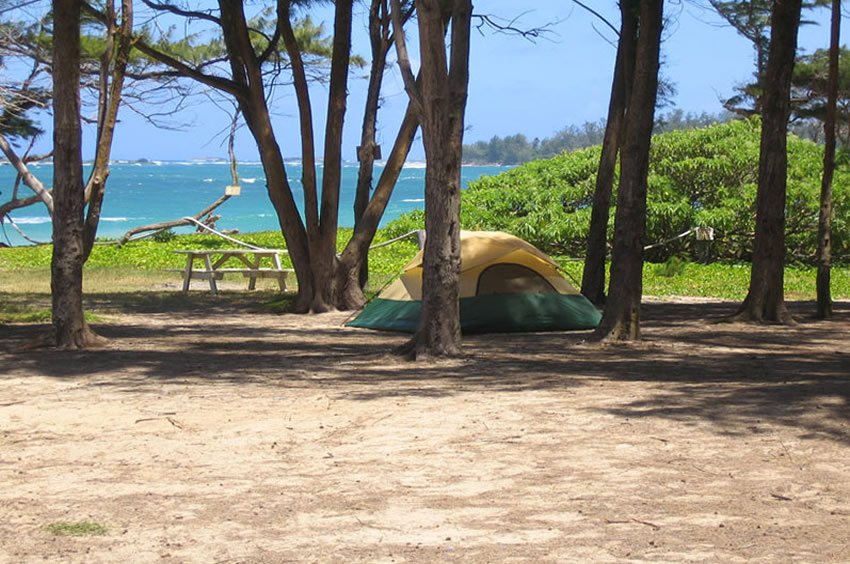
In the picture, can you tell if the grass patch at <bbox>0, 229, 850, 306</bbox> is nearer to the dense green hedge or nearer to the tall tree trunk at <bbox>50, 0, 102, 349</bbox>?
the dense green hedge

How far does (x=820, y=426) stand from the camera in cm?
670

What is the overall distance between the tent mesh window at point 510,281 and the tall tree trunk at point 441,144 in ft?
9.23

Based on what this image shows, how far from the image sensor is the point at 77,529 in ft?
16.6

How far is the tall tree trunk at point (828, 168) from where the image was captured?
44.2 ft

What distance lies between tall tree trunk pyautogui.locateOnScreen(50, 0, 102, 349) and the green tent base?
11.4 ft

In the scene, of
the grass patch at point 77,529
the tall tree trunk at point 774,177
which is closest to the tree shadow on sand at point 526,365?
the tall tree trunk at point 774,177

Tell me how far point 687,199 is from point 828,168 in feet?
30.5

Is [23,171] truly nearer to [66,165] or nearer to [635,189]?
[66,165]

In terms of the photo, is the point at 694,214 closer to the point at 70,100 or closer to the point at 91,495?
the point at 70,100

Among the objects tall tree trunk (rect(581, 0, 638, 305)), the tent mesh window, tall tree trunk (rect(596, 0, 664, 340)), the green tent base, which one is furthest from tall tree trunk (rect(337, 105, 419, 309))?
tall tree trunk (rect(596, 0, 664, 340))

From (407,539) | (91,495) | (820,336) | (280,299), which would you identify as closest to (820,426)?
(407,539)

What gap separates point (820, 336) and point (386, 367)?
4808 millimetres

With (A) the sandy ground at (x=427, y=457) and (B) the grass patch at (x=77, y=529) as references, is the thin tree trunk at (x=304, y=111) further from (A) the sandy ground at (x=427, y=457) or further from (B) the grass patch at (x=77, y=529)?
(B) the grass patch at (x=77, y=529)

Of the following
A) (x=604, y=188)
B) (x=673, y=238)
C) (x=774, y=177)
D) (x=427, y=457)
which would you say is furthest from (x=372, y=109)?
(x=427, y=457)
